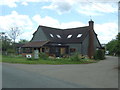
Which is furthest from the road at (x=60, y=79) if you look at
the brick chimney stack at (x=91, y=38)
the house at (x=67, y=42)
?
the brick chimney stack at (x=91, y=38)

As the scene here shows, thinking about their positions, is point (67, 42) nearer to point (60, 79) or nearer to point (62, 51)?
point (62, 51)

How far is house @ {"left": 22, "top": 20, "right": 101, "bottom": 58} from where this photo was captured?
32.0 metres

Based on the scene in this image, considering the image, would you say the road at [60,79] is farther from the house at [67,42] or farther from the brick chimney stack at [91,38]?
the brick chimney stack at [91,38]

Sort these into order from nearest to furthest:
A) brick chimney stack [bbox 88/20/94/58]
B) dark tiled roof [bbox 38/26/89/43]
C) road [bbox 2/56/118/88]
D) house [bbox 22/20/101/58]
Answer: road [bbox 2/56/118/88]
house [bbox 22/20/101/58]
brick chimney stack [bbox 88/20/94/58]
dark tiled roof [bbox 38/26/89/43]

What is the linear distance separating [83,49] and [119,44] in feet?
62.7

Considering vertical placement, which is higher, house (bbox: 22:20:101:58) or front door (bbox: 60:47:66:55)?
house (bbox: 22:20:101:58)

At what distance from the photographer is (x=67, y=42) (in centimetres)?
3438

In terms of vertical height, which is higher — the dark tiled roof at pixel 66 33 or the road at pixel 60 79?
the dark tiled roof at pixel 66 33

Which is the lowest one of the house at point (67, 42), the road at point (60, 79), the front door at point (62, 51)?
the road at point (60, 79)

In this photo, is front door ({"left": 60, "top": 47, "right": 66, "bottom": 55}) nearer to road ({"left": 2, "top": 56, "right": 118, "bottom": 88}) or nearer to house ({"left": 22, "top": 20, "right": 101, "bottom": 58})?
house ({"left": 22, "top": 20, "right": 101, "bottom": 58})

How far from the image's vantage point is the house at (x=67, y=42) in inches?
1261

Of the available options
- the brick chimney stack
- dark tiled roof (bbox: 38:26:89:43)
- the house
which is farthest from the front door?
the brick chimney stack

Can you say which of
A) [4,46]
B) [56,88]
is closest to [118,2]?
[56,88]

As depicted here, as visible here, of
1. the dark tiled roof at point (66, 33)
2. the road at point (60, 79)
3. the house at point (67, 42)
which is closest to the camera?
the road at point (60, 79)
